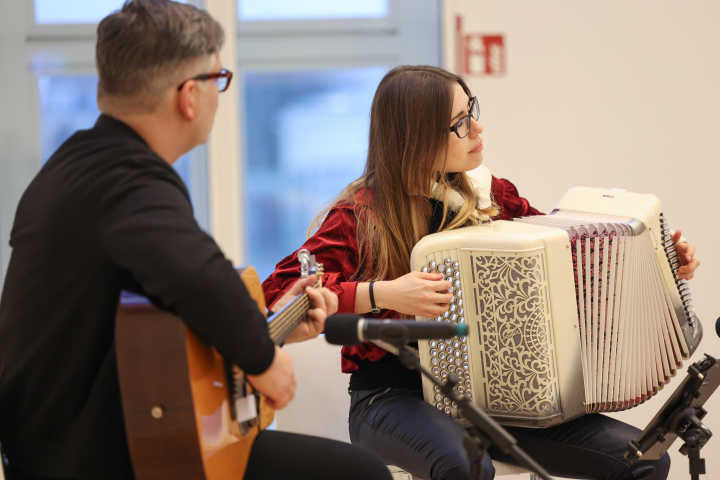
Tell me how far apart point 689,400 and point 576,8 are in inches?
78.5

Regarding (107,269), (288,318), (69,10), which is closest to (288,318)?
(288,318)

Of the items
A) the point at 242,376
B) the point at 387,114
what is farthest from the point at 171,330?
the point at 387,114

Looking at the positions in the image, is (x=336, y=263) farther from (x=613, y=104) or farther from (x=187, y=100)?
(x=613, y=104)

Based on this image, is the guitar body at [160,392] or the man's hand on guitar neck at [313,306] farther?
the man's hand on guitar neck at [313,306]

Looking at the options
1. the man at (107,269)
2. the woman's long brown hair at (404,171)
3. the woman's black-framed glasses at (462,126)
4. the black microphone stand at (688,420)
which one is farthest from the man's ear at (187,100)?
the black microphone stand at (688,420)

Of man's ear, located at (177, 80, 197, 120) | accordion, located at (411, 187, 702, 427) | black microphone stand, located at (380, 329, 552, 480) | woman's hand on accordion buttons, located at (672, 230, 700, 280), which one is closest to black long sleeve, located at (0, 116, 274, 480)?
man's ear, located at (177, 80, 197, 120)

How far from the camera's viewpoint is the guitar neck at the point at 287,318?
1.28 metres

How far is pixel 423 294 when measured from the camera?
5.25 ft

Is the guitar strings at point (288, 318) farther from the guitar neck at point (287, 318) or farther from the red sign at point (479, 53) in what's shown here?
the red sign at point (479, 53)

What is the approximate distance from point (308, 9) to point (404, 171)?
5.44ft

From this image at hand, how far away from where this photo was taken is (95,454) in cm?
110

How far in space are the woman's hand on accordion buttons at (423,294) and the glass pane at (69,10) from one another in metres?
2.12

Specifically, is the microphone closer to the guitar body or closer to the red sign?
the guitar body

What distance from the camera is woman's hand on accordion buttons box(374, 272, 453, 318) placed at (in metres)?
1.60
